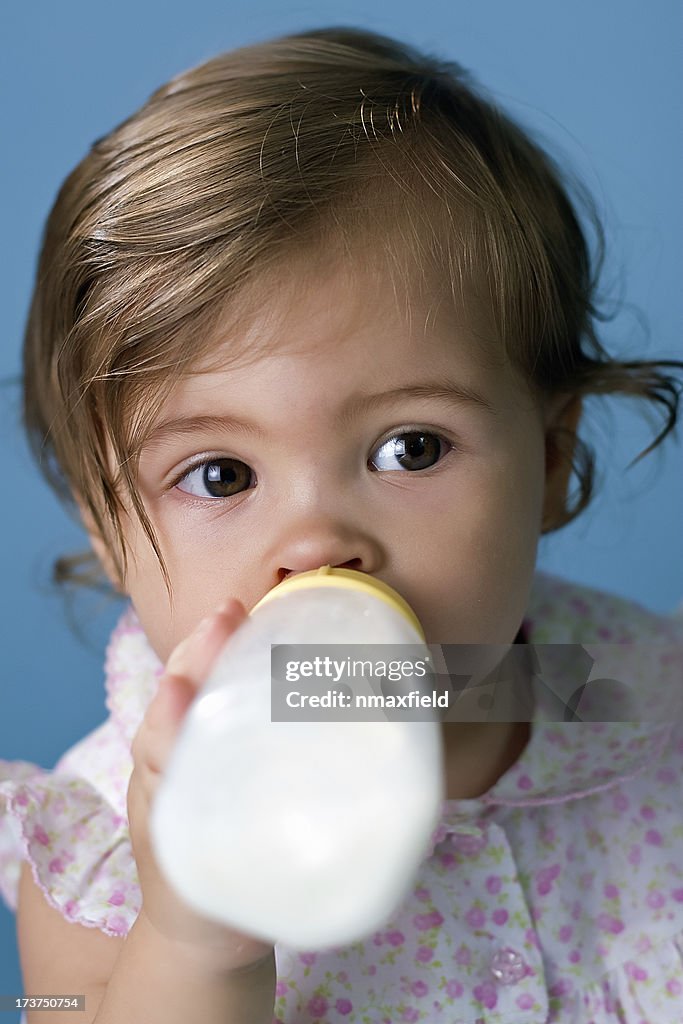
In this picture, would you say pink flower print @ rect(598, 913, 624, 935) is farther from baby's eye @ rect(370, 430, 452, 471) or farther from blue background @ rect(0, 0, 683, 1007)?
blue background @ rect(0, 0, 683, 1007)

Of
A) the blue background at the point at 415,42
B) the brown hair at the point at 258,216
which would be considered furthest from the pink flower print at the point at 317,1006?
the blue background at the point at 415,42

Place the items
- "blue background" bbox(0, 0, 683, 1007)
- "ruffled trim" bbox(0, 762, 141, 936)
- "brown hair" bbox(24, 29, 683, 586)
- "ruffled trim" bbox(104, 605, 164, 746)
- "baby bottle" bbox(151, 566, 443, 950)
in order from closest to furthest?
"baby bottle" bbox(151, 566, 443, 950)
"brown hair" bbox(24, 29, 683, 586)
"ruffled trim" bbox(0, 762, 141, 936)
"ruffled trim" bbox(104, 605, 164, 746)
"blue background" bbox(0, 0, 683, 1007)

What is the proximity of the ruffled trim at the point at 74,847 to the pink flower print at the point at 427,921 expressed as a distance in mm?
194

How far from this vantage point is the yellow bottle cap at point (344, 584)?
60 cm

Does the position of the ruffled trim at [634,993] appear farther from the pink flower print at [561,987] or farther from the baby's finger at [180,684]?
the baby's finger at [180,684]

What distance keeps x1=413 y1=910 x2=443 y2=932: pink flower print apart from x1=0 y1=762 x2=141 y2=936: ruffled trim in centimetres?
19

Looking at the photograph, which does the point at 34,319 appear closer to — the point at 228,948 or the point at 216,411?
the point at 216,411

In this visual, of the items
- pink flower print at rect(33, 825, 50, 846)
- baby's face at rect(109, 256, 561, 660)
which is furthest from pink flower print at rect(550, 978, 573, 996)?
pink flower print at rect(33, 825, 50, 846)

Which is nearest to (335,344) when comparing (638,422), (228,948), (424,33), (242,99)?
(242,99)

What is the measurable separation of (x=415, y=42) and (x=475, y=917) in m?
1.05

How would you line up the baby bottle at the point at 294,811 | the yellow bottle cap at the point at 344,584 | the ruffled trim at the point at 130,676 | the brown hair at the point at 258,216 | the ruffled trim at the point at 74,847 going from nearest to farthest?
the baby bottle at the point at 294,811 → the yellow bottle cap at the point at 344,584 → the brown hair at the point at 258,216 → the ruffled trim at the point at 74,847 → the ruffled trim at the point at 130,676

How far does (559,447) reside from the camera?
90 cm

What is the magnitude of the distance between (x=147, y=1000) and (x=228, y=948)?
7 centimetres

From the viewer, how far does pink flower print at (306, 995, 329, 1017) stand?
825mm
